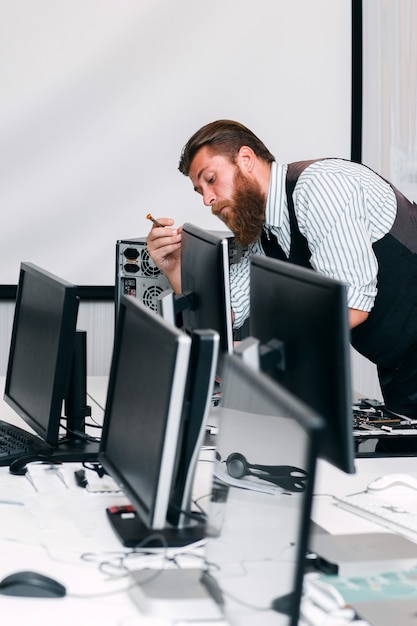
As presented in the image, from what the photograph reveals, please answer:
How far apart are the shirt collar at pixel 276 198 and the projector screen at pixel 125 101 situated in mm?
1236

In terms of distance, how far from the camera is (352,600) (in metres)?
1.27

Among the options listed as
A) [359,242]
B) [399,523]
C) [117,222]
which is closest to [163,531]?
[399,523]

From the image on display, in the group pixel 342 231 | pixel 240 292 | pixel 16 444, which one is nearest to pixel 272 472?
pixel 16 444

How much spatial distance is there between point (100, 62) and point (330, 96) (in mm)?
982

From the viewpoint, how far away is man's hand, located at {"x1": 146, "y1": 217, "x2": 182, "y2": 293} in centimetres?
259

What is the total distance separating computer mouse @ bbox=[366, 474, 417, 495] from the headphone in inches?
23.6

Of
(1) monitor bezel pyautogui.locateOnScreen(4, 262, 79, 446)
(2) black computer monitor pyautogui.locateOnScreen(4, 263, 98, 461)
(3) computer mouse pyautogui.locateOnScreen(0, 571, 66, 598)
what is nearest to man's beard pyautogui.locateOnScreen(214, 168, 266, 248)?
(2) black computer monitor pyautogui.locateOnScreen(4, 263, 98, 461)

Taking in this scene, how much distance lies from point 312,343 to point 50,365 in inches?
25.8

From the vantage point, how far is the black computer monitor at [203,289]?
1.89m

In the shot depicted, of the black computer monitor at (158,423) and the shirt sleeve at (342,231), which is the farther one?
the shirt sleeve at (342,231)

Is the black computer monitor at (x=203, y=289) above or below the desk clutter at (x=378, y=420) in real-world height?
above

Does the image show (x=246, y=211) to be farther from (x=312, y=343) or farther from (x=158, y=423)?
(x=158, y=423)

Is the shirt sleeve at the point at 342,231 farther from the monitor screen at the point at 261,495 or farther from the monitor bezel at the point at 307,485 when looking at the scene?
the monitor bezel at the point at 307,485

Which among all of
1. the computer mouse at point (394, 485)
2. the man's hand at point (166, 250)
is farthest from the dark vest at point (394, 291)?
the computer mouse at point (394, 485)
